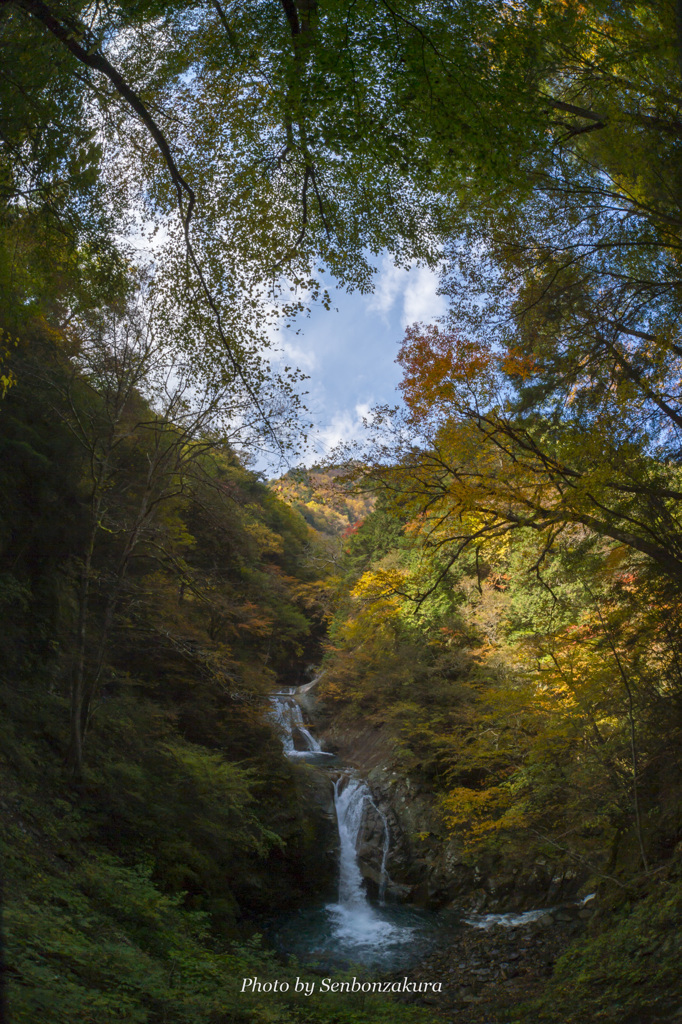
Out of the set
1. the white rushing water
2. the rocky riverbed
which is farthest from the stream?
the rocky riverbed

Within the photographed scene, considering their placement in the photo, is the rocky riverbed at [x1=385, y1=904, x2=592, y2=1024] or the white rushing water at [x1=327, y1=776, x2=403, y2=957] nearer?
the rocky riverbed at [x1=385, y1=904, x2=592, y2=1024]

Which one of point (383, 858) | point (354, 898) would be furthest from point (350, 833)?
point (354, 898)

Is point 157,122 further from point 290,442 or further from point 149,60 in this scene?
point 290,442

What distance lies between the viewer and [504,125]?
12.6 feet

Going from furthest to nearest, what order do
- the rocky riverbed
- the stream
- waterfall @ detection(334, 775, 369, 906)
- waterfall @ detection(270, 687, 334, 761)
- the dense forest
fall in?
waterfall @ detection(270, 687, 334, 761), waterfall @ detection(334, 775, 369, 906), the stream, the rocky riverbed, the dense forest

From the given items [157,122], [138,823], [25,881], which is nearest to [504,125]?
[157,122]

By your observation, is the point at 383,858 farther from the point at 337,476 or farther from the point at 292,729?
the point at 337,476

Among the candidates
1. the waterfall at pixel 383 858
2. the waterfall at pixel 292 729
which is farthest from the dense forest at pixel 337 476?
the waterfall at pixel 292 729

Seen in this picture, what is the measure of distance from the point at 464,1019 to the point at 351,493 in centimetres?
616

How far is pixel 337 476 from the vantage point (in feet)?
26.0

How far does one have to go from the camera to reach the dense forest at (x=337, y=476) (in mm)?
3967

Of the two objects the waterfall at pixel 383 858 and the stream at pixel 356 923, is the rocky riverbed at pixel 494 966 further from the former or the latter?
the waterfall at pixel 383 858

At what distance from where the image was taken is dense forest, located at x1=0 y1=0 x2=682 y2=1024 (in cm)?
397

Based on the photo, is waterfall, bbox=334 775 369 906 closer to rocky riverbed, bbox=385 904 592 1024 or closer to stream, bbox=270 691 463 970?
stream, bbox=270 691 463 970
